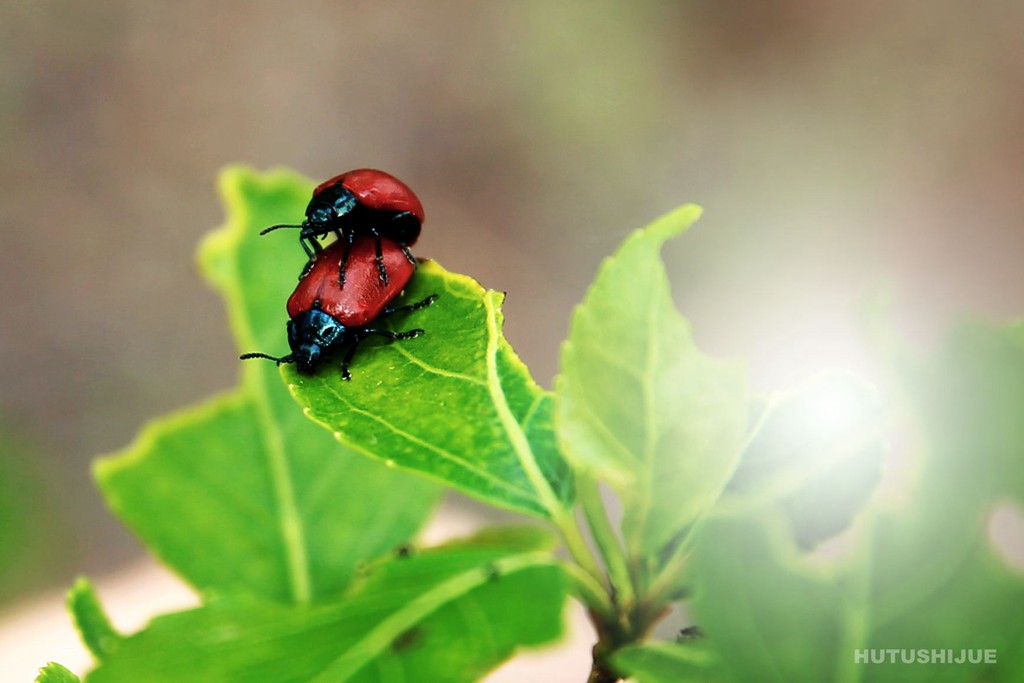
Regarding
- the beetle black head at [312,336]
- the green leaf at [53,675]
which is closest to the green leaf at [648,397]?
the beetle black head at [312,336]

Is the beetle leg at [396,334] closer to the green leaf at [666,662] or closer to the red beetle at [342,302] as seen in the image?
the red beetle at [342,302]

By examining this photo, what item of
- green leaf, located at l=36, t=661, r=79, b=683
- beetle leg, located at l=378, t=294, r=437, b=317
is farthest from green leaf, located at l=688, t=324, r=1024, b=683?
green leaf, located at l=36, t=661, r=79, b=683

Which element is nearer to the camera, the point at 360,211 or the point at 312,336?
the point at 312,336

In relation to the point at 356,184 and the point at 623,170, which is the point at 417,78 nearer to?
the point at 623,170

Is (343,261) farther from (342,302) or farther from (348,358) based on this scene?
(348,358)

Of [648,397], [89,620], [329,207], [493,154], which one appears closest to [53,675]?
[89,620]
